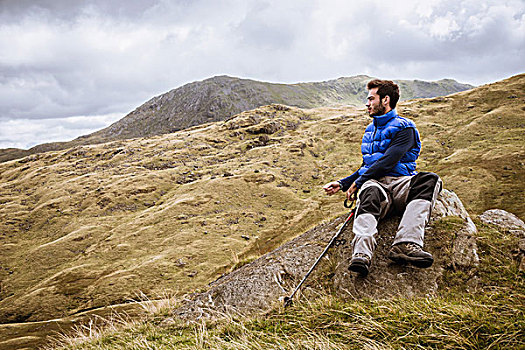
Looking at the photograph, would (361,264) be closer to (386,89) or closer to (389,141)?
(389,141)

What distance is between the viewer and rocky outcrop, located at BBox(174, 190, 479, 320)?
11.2 feet

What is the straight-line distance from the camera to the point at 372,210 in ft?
12.5

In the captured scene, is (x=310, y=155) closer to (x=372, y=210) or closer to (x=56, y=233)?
(x=56, y=233)

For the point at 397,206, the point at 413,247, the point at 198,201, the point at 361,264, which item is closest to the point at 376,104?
the point at 397,206

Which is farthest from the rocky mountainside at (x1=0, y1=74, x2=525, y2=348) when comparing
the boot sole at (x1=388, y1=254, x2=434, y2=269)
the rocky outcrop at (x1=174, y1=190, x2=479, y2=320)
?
the boot sole at (x1=388, y1=254, x2=434, y2=269)

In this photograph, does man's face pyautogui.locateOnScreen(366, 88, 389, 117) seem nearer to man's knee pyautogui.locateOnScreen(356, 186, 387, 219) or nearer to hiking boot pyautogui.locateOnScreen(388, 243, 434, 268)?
man's knee pyautogui.locateOnScreen(356, 186, 387, 219)

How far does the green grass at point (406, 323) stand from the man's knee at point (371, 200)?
975 millimetres

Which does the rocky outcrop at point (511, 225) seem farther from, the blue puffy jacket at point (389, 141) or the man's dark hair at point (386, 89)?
the man's dark hair at point (386, 89)

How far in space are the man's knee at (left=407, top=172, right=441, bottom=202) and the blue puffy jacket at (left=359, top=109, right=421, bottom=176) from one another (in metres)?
0.37

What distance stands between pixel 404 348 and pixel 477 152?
93.1 ft

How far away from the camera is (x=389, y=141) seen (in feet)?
14.6

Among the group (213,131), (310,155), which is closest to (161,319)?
(310,155)

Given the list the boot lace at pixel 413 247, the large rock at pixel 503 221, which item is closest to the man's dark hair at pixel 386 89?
the boot lace at pixel 413 247

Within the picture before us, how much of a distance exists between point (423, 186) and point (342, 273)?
167 cm
